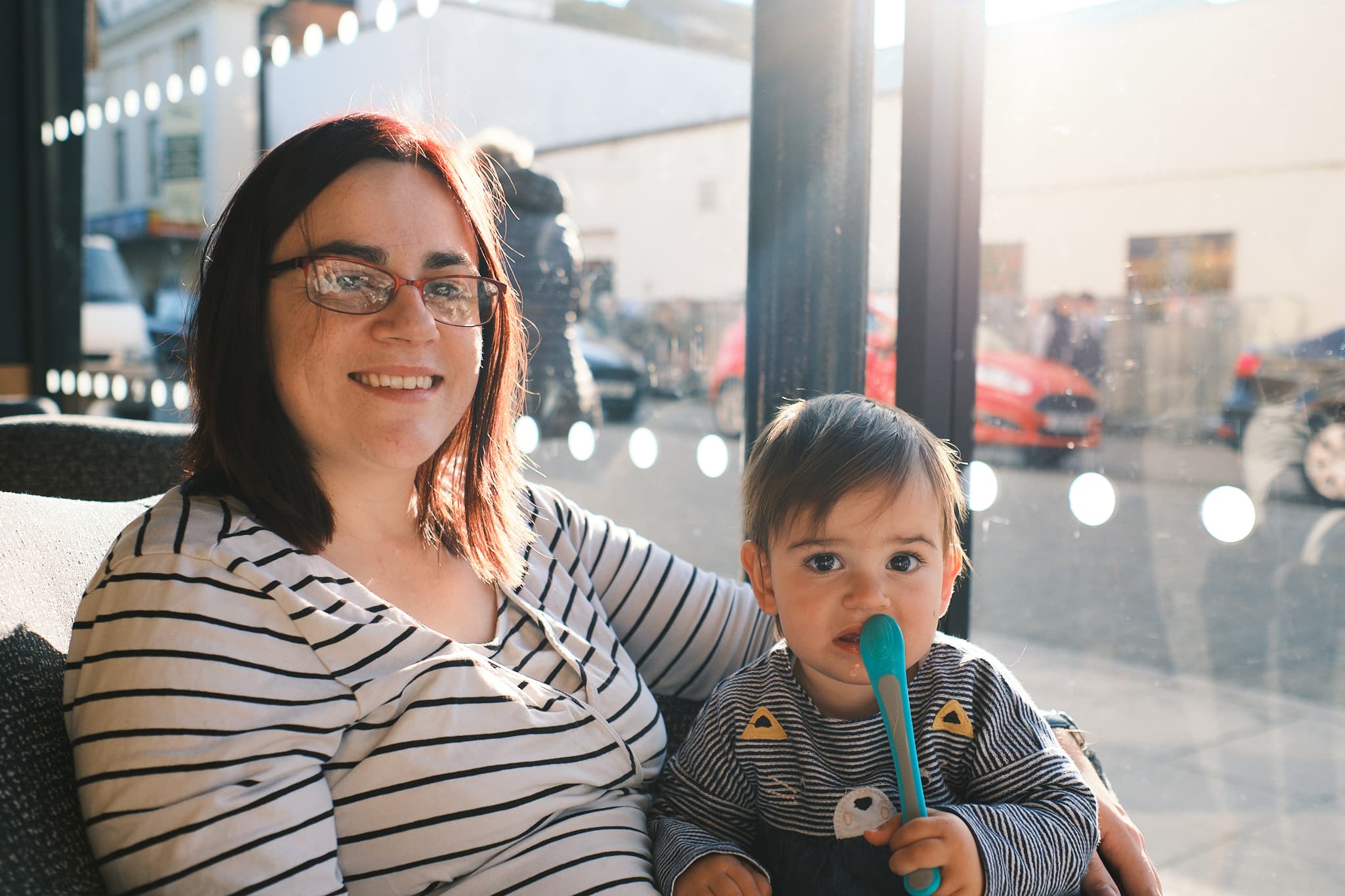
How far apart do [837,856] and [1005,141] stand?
46.1 inches

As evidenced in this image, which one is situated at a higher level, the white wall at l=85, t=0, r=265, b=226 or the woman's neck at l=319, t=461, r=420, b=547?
the white wall at l=85, t=0, r=265, b=226

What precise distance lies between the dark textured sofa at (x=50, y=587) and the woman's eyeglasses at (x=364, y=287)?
40 cm

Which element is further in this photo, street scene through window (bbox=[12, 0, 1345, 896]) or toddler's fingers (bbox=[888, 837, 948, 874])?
street scene through window (bbox=[12, 0, 1345, 896])

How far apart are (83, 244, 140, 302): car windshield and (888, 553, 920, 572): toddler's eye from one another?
3720 millimetres

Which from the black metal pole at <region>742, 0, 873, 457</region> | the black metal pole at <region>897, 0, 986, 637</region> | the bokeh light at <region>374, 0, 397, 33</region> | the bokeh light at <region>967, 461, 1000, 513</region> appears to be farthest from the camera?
the bokeh light at <region>374, 0, 397, 33</region>

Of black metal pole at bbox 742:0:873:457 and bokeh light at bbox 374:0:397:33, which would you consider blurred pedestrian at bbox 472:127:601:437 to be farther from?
black metal pole at bbox 742:0:873:457

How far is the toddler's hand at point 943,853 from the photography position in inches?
37.1

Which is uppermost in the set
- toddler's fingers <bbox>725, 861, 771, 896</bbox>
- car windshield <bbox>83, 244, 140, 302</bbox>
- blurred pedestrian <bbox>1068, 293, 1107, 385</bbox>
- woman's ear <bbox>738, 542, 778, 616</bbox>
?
car windshield <bbox>83, 244, 140, 302</bbox>

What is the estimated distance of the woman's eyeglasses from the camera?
3.63 feet

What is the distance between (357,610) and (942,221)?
1.06 metres

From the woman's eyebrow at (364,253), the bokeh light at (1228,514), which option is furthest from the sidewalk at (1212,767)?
the woman's eyebrow at (364,253)

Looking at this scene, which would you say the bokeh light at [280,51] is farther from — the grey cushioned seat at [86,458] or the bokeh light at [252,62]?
the grey cushioned seat at [86,458]

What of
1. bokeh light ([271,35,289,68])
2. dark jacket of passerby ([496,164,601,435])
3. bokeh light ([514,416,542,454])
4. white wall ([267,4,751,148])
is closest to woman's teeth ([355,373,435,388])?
white wall ([267,4,751,148])

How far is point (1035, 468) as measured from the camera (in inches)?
68.8
